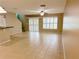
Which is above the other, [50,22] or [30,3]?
[30,3]

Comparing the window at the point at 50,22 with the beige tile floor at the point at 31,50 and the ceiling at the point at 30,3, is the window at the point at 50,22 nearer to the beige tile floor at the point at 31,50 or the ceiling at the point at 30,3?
the ceiling at the point at 30,3

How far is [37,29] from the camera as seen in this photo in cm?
1362

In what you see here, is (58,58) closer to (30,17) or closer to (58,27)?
(58,27)

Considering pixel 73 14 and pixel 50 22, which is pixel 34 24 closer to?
pixel 50 22

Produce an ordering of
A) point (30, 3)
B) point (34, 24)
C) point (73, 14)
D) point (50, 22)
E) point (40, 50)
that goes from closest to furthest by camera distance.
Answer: point (73, 14), point (40, 50), point (30, 3), point (50, 22), point (34, 24)

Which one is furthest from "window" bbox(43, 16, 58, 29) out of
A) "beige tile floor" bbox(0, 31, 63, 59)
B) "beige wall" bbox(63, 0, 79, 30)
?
"beige wall" bbox(63, 0, 79, 30)

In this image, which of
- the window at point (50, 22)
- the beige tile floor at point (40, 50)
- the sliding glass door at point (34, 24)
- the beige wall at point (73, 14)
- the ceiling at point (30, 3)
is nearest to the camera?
the beige wall at point (73, 14)

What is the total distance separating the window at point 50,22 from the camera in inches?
510

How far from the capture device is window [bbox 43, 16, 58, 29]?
12.9 metres

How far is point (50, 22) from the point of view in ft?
43.4

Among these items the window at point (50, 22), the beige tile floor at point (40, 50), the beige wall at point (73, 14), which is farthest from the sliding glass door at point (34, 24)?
the beige wall at point (73, 14)

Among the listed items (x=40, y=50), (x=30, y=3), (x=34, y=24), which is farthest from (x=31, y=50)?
(x=34, y=24)

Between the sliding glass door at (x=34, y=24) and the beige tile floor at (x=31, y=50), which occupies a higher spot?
the sliding glass door at (x=34, y=24)

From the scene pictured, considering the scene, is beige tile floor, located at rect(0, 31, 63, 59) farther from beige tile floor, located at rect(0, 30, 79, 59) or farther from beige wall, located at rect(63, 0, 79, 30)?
beige wall, located at rect(63, 0, 79, 30)
